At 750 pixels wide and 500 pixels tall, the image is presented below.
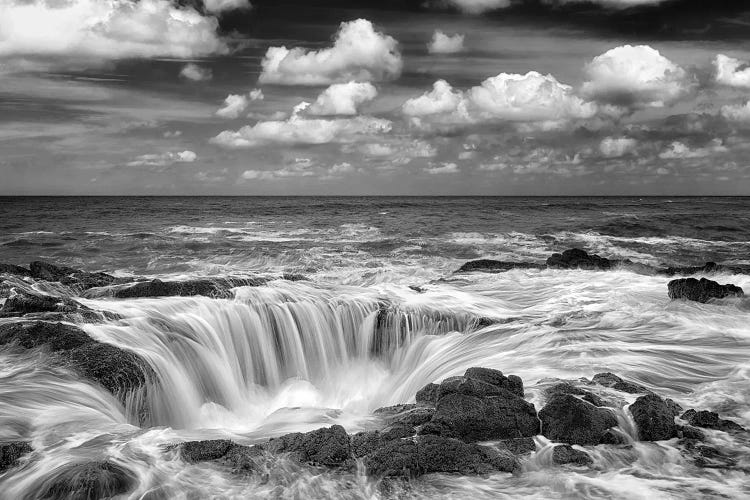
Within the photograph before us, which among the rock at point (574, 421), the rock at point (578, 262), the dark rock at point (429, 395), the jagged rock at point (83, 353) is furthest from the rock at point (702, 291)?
the jagged rock at point (83, 353)

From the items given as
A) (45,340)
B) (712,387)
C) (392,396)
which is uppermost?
(45,340)

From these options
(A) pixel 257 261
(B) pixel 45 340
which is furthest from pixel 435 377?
(A) pixel 257 261

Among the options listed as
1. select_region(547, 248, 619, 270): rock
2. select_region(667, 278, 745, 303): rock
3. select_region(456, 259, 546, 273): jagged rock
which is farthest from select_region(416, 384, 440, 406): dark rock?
select_region(547, 248, 619, 270): rock

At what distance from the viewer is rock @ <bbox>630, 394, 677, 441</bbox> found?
20.8 feet

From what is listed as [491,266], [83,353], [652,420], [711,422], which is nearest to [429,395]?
[652,420]

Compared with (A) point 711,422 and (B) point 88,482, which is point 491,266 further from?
(B) point 88,482

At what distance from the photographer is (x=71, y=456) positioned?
19.2 ft

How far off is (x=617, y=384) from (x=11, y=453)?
7222mm

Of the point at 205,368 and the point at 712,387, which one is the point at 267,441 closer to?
the point at 205,368

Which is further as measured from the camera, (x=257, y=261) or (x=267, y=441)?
(x=257, y=261)

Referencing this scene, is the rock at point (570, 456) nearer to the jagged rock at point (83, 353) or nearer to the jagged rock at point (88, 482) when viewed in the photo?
the jagged rock at point (88, 482)

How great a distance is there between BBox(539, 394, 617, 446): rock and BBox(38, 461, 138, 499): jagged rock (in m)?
4.35

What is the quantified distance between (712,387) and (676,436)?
251cm

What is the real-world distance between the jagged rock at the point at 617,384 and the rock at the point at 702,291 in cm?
664
